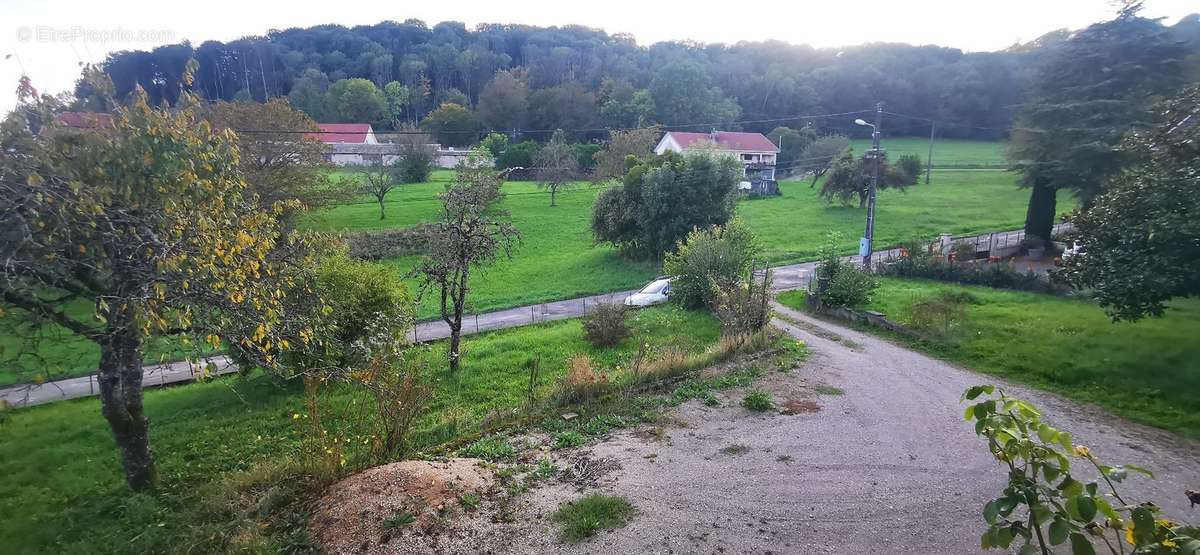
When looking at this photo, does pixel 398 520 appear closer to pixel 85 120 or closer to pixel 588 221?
pixel 85 120

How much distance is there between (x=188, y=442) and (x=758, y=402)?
998cm

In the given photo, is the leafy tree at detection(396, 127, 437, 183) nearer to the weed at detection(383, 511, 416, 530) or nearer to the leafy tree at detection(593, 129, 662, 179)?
the leafy tree at detection(593, 129, 662, 179)

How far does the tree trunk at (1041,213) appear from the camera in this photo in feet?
92.4

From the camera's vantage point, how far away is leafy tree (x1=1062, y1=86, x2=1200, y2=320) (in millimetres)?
11227

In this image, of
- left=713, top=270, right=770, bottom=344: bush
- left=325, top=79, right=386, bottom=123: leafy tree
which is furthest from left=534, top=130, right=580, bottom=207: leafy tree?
left=713, top=270, right=770, bottom=344: bush

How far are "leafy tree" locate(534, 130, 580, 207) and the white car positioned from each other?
2531cm

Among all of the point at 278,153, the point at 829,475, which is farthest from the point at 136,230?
the point at 278,153

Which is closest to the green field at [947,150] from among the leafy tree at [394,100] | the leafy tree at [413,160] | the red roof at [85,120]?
the leafy tree at [413,160]

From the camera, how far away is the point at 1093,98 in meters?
26.1

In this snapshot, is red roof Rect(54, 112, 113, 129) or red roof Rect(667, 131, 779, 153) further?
red roof Rect(667, 131, 779, 153)

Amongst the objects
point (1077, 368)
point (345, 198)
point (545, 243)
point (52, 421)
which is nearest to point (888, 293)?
point (1077, 368)

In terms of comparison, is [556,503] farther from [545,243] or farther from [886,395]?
[545,243]

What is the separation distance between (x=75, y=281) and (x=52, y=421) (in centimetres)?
830

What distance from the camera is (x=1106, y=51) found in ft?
85.2
